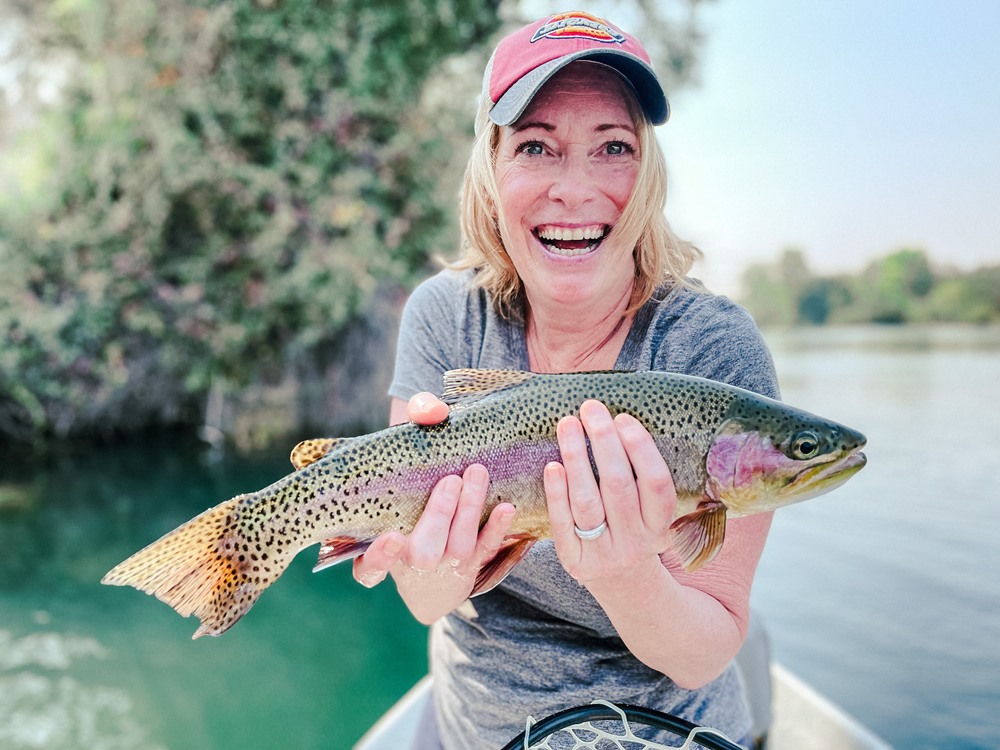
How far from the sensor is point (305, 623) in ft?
26.4

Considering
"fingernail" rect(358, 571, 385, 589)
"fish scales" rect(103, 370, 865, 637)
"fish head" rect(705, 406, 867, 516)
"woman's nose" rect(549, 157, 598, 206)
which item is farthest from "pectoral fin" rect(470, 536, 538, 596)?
"woman's nose" rect(549, 157, 598, 206)

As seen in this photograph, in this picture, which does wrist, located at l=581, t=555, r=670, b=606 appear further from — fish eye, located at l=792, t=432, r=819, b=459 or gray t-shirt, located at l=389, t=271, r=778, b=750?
fish eye, located at l=792, t=432, r=819, b=459

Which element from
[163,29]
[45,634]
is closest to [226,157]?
[163,29]

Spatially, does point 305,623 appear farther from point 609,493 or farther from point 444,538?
point 609,493

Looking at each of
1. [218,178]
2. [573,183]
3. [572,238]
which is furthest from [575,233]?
[218,178]

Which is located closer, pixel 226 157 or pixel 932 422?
pixel 226 157

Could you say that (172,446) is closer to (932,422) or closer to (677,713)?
(677,713)

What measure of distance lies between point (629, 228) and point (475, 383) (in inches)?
23.3

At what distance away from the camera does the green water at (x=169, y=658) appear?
244 inches

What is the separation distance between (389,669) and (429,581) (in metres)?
5.83

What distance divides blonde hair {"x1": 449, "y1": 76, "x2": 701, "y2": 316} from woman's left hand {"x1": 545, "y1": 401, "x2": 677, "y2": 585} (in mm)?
553

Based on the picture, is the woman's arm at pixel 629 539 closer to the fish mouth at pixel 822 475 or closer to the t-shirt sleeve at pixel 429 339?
the fish mouth at pixel 822 475

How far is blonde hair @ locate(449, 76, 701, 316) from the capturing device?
206 cm

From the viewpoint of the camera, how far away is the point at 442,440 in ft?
6.27
